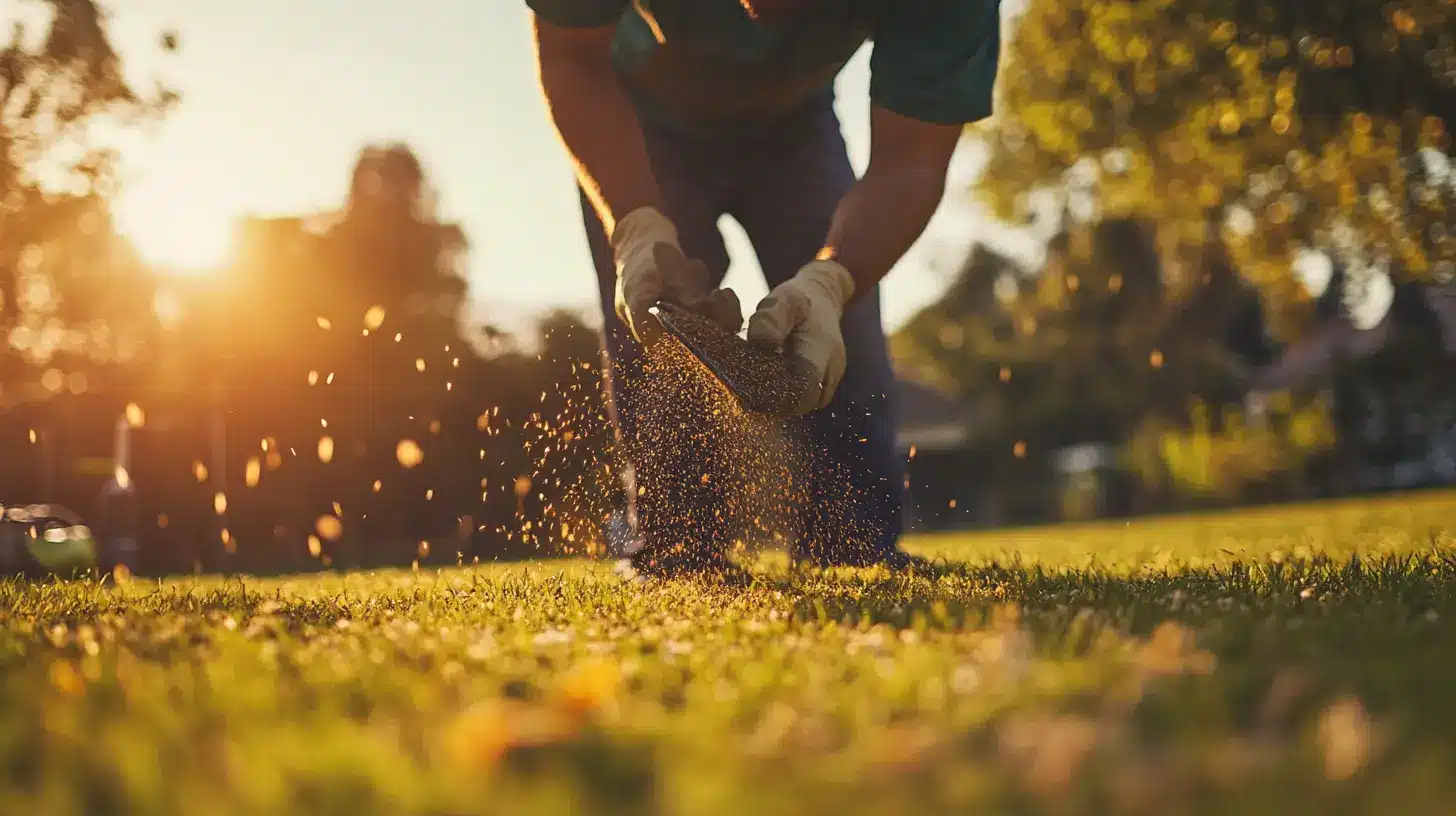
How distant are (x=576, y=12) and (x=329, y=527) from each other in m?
17.2

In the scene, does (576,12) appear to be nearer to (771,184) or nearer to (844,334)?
(771,184)

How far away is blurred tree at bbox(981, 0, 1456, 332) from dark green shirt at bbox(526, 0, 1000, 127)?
7376 millimetres

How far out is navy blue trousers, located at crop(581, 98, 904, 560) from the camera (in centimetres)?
446

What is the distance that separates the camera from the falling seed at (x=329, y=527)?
63.0 ft

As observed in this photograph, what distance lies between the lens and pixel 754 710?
1.52 meters

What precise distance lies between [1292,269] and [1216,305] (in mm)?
21112

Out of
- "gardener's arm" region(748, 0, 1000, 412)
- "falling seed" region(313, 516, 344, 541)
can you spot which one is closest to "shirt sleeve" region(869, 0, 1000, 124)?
"gardener's arm" region(748, 0, 1000, 412)

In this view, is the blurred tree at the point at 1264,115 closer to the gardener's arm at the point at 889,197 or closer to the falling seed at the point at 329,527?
the gardener's arm at the point at 889,197

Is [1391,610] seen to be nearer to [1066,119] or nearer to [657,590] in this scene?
Result: [657,590]

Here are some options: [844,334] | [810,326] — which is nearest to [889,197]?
[810,326]

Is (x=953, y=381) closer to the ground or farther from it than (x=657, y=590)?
farther from it

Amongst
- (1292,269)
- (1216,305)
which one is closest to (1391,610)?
(1292,269)

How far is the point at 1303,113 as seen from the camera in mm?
11078

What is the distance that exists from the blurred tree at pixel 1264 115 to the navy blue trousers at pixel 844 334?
726 centimetres
